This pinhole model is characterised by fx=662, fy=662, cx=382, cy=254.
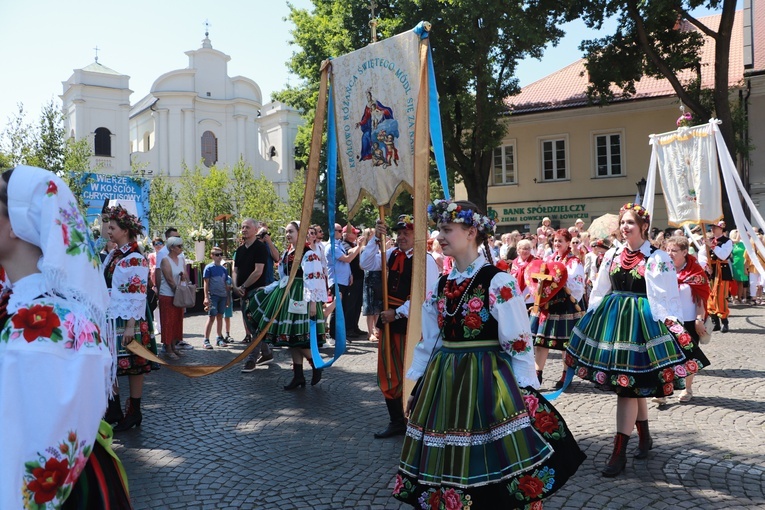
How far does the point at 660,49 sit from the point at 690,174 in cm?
1429

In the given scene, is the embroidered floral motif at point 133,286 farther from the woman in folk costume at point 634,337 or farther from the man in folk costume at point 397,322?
the woman in folk costume at point 634,337

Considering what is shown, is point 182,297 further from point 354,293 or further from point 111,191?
point 111,191

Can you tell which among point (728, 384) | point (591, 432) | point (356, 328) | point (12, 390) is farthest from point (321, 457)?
point (356, 328)

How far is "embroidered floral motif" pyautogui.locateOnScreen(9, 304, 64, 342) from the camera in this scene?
78.4 inches

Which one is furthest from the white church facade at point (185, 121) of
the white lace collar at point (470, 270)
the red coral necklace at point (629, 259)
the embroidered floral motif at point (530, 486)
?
the embroidered floral motif at point (530, 486)

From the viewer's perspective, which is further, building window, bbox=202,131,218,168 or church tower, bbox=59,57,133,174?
building window, bbox=202,131,218,168

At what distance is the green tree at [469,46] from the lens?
21.0 metres

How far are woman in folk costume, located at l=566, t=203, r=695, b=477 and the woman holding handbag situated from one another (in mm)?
7360

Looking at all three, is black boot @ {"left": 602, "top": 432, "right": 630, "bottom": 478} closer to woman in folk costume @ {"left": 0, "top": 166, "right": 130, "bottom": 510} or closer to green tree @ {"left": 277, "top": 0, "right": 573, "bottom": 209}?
woman in folk costume @ {"left": 0, "top": 166, "right": 130, "bottom": 510}

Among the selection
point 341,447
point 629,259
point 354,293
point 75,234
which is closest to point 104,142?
point 354,293

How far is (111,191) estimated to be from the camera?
17.3 m

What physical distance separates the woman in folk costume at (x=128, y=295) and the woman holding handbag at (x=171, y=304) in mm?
4365

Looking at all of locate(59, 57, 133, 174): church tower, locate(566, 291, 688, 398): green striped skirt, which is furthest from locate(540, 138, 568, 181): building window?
locate(59, 57, 133, 174): church tower

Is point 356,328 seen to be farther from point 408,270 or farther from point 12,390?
point 12,390
